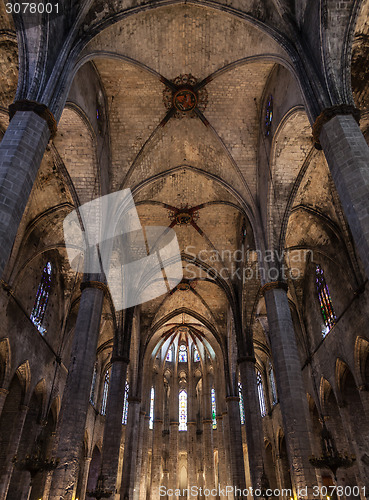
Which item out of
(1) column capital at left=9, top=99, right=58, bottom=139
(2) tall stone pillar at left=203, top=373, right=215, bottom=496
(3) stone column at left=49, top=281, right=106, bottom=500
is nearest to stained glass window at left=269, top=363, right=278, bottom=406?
(2) tall stone pillar at left=203, top=373, right=215, bottom=496

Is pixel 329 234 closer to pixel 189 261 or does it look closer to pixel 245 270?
pixel 245 270

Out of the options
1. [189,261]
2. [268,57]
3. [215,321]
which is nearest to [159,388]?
[215,321]

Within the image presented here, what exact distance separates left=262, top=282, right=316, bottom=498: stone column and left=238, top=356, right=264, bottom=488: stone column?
658 centimetres

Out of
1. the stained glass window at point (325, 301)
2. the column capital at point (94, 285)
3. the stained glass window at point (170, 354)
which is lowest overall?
the column capital at point (94, 285)

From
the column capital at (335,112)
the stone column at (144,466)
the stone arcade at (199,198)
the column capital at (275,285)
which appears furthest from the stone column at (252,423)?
the column capital at (335,112)

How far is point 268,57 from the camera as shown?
38.9 feet

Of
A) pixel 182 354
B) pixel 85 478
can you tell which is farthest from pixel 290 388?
pixel 182 354

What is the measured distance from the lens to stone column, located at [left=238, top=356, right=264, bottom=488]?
53.2 ft

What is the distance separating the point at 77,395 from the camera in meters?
10.9

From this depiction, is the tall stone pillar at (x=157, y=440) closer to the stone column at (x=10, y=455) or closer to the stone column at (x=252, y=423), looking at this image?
the stone column at (x=252, y=423)

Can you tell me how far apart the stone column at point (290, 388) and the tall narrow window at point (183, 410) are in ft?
77.7

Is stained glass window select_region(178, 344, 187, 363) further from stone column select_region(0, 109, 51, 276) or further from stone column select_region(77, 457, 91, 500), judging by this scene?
stone column select_region(0, 109, 51, 276)

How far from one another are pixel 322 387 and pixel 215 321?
9.32m

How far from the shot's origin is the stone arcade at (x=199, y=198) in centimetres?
920
